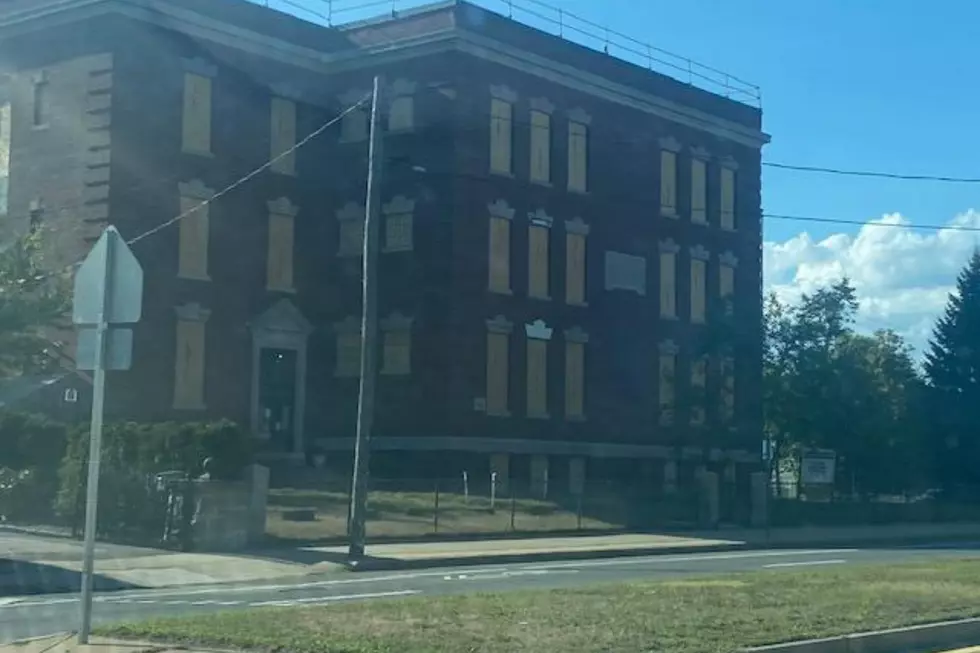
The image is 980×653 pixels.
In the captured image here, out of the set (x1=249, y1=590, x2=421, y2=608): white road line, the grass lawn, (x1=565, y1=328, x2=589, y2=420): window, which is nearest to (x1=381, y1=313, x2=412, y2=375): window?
(x1=565, y1=328, x2=589, y2=420): window

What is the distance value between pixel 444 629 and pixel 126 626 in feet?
9.71

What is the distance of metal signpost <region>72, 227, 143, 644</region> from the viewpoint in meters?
12.4

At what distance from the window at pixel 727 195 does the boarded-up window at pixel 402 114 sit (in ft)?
48.2

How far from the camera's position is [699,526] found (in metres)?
40.6

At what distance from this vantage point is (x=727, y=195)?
54062 mm

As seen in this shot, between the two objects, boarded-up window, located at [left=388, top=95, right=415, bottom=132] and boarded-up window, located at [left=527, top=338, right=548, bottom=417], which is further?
boarded-up window, located at [left=527, top=338, right=548, bottom=417]

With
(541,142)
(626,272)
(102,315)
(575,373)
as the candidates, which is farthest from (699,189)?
(102,315)

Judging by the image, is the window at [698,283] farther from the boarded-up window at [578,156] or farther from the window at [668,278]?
the boarded-up window at [578,156]

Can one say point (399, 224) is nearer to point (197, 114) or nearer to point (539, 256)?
point (539, 256)

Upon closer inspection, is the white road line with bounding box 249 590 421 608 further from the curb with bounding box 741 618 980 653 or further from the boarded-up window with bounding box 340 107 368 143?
the boarded-up window with bounding box 340 107 368 143

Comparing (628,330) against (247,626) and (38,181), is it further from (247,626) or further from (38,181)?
(247,626)

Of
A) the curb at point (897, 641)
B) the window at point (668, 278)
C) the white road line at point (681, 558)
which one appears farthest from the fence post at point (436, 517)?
the curb at point (897, 641)

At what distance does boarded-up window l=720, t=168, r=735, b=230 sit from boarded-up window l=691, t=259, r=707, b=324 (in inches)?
82.4

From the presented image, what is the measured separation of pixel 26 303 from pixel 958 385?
48496 millimetres
